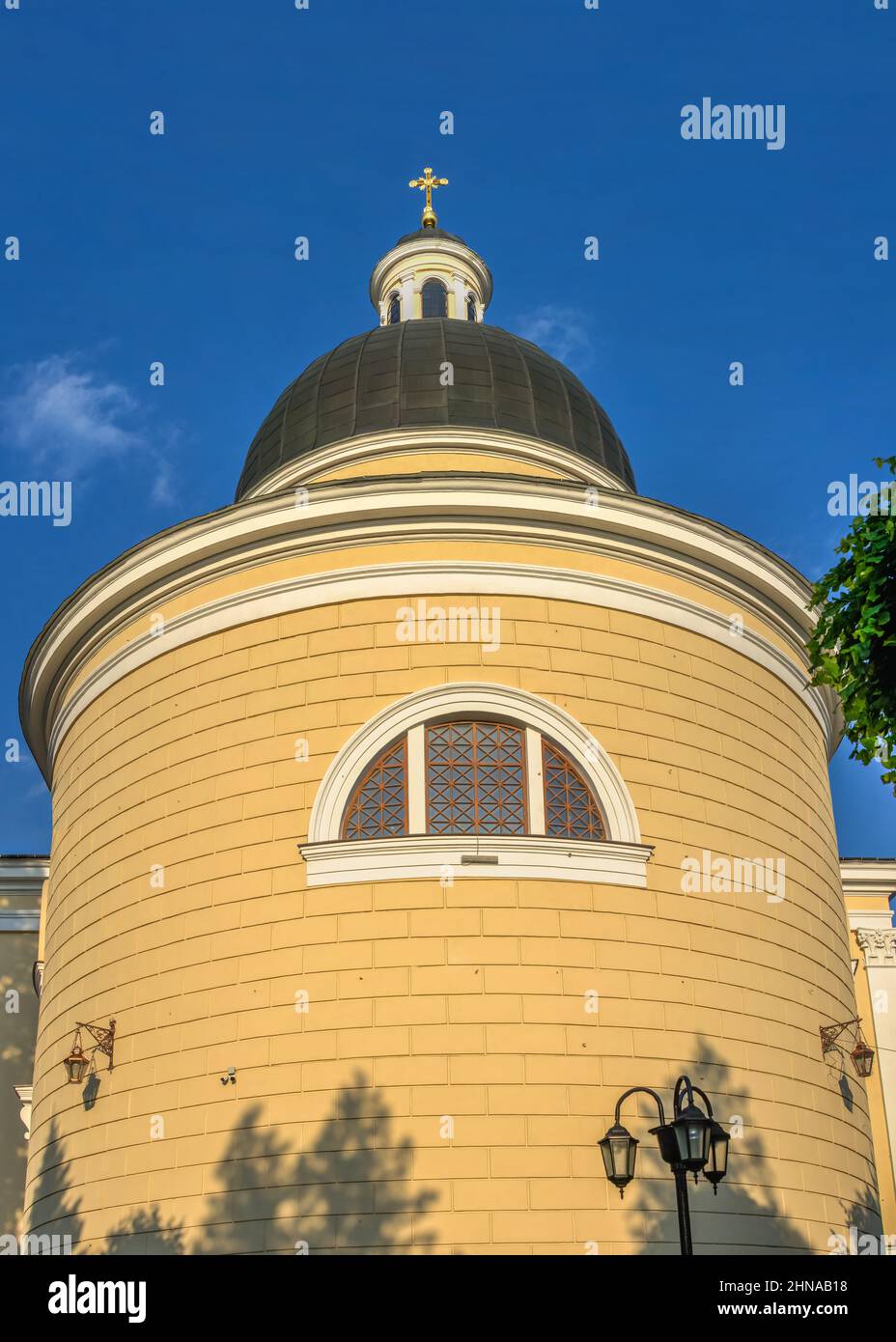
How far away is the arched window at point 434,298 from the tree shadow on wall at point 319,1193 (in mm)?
15579

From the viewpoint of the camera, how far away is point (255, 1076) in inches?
495

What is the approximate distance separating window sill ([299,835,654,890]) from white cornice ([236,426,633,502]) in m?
6.36

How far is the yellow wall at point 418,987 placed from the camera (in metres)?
12.1

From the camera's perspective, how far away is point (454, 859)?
12.9 meters

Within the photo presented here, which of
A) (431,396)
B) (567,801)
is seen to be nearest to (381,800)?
(567,801)

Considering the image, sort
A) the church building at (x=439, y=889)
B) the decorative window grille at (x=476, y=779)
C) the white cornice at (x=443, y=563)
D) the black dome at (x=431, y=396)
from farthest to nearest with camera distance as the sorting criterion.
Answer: the black dome at (x=431, y=396) → the white cornice at (x=443, y=563) → the decorative window grille at (x=476, y=779) → the church building at (x=439, y=889)

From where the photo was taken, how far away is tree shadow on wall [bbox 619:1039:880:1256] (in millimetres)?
12102

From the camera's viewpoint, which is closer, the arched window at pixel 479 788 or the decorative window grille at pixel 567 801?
the arched window at pixel 479 788

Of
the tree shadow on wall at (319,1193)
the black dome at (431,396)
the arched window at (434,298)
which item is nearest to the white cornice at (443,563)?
the black dome at (431,396)

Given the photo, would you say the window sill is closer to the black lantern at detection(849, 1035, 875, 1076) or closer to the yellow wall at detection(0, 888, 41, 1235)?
the black lantern at detection(849, 1035, 875, 1076)

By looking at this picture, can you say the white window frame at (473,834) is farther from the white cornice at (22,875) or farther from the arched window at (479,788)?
the white cornice at (22,875)

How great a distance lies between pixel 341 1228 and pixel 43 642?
296 inches
